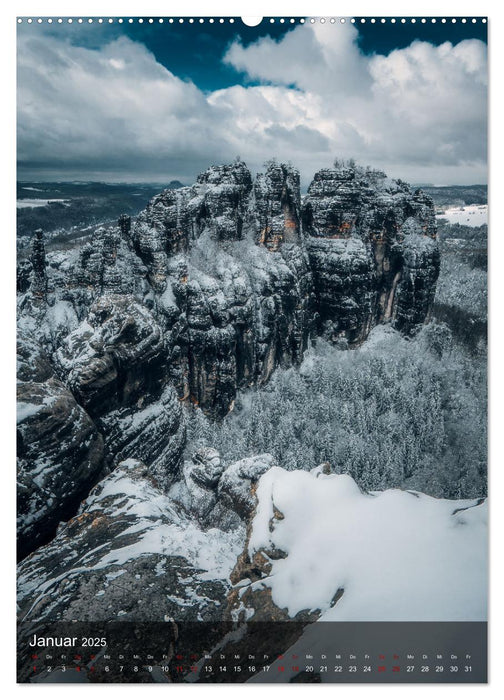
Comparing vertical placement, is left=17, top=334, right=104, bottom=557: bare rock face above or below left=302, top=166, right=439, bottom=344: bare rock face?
below

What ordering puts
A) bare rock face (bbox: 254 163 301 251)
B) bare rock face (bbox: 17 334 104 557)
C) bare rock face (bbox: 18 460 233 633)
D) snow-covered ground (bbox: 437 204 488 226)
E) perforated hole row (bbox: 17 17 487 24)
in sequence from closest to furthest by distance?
1. bare rock face (bbox: 18 460 233 633)
2. perforated hole row (bbox: 17 17 487 24)
3. snow-covered ground (bbox: 437 204 488 226)
4. bare rock face (bbox: 17 334 104 557)
5. bare rock face (bbox: 254 163 301 251)

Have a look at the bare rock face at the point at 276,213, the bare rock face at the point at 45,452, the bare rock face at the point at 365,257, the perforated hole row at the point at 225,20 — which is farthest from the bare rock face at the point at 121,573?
the bare rock face at the point at 276,213

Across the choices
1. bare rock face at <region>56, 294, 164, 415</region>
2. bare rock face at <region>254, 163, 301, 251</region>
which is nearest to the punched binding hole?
bare rock face at <region>56, 294, 164, 415</region>

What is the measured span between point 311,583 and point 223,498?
22.7ft

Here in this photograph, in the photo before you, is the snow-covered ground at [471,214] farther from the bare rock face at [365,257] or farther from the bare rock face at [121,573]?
the bare rock face at [365,257]

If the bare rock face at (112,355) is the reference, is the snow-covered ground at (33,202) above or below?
above

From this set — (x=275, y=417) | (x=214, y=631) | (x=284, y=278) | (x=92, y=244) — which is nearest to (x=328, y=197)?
(x=284, y=278)

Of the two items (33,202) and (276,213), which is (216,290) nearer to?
(276,213)

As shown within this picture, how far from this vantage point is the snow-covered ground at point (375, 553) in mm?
5559

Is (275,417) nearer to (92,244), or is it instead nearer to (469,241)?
(469,241)

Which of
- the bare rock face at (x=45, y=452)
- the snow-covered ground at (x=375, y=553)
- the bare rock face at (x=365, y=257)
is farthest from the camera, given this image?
the bare rock face at (x=365, y=257)

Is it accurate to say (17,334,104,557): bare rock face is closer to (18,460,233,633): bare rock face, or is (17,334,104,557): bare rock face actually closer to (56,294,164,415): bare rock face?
(18,460,233,633): bare rock face

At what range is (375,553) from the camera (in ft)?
19.2

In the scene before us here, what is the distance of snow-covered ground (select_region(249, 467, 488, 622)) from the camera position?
556 centimetres
